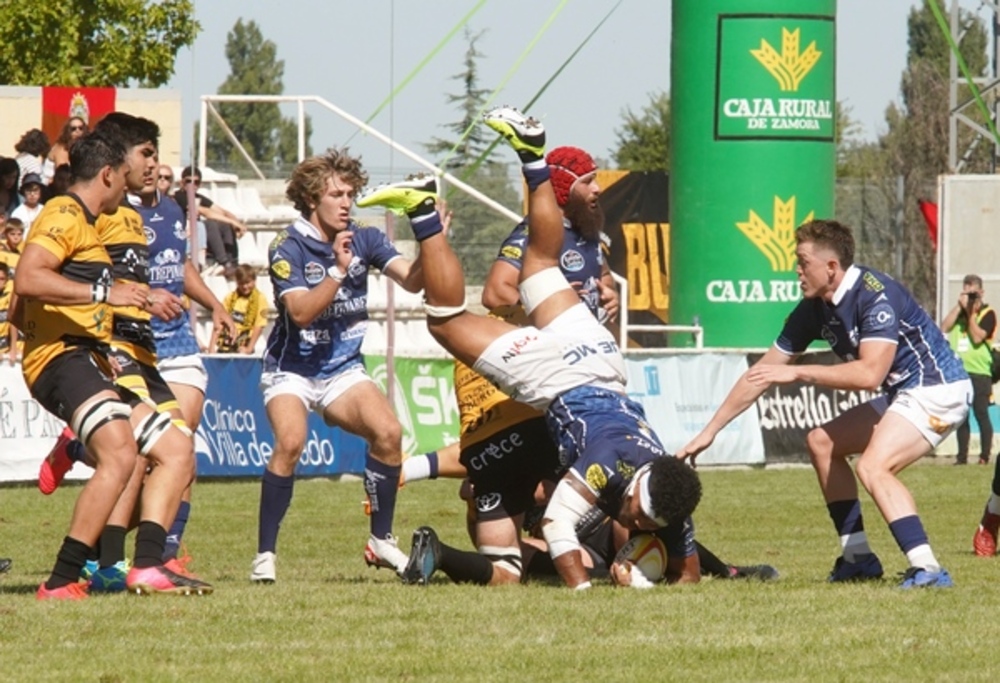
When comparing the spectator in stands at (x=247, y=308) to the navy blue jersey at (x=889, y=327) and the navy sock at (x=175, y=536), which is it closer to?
the navy sock at (x=175, y=536)

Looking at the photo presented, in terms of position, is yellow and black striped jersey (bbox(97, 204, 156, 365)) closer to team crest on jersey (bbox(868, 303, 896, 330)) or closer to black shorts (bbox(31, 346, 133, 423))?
black shorts (bbox(31, 346, 133, 423))

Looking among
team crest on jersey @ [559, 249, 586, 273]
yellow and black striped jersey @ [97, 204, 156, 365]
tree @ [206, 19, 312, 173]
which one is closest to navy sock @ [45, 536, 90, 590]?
yellow and black striped jersey @ [97, 204, 156, 365]

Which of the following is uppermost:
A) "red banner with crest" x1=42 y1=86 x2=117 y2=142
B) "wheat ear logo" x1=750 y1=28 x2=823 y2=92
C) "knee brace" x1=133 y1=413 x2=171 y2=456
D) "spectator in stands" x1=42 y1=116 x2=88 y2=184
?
"wheat ear logo" x1=750 y1=28 x2=823 y2=92

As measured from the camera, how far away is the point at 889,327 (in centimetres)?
965

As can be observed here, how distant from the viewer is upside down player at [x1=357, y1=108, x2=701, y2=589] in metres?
9.17

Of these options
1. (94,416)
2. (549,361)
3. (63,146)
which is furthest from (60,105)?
(94,416)

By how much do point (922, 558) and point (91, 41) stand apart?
3257cm

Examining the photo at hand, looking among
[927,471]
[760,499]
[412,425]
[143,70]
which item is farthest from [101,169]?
[143,70]

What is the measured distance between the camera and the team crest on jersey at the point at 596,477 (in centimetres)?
918

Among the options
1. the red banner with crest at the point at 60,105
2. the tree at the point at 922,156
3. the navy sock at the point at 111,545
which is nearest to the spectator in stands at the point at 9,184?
the red banner with crest at the point at 60,105

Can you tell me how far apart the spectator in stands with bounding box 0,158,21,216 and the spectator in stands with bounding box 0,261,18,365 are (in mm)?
1245

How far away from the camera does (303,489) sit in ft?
61.9

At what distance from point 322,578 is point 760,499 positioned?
26.2ft

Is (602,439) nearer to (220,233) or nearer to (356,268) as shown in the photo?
(356,268)
